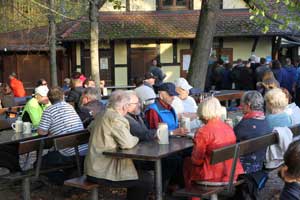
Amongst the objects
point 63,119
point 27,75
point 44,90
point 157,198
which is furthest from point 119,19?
point 157,198

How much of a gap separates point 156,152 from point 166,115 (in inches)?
64.4

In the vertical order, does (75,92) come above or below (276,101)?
below

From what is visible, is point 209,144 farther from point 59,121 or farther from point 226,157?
point 59,121

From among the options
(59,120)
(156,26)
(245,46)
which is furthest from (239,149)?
(245,46)

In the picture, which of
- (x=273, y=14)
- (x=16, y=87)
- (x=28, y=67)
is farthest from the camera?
(x=28, y=67)

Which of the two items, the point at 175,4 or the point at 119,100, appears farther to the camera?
the point at 175,4

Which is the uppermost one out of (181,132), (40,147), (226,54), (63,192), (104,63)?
(226,54)

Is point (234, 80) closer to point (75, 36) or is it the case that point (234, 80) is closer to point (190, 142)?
point (75, 36)

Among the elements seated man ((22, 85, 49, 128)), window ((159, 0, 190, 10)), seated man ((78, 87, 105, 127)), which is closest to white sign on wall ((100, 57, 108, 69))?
window ((159, 0, 190, 10))

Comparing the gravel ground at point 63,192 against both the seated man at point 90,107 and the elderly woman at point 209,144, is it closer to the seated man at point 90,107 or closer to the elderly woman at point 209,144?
the seated man at point 90,107

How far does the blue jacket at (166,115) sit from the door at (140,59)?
14.6 meters

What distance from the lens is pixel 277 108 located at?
6355 millimetres

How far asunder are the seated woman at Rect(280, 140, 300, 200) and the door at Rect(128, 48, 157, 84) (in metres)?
18.5

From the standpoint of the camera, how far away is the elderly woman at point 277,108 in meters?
6.30
